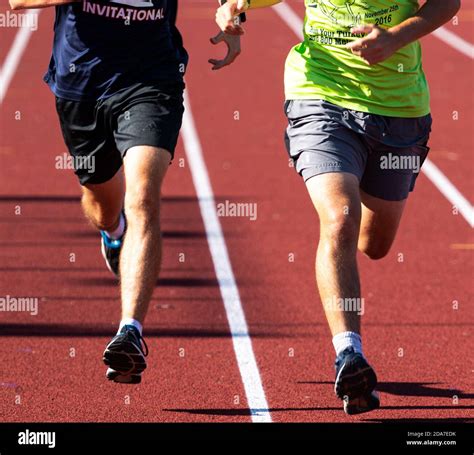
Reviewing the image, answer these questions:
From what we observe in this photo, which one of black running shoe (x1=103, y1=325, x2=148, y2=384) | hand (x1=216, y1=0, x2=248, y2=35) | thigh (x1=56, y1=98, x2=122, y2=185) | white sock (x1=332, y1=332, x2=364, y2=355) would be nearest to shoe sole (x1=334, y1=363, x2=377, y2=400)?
white sock (x1=332, y1=332, x2=364, y2=355)

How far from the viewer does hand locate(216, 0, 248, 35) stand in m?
5.89

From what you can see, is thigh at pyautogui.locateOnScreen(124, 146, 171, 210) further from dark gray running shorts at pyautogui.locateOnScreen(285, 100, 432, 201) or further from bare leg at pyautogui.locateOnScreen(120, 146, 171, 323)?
dark gray running shorts at pyautogui.locateOnScreen(285, 100, 432, 201)

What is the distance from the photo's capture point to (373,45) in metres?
5.45

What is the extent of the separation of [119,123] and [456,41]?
17.2 meters

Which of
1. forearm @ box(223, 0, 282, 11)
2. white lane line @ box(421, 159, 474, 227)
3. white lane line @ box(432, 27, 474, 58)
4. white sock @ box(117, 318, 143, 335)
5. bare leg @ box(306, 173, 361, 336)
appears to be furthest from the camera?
white lane line @ box(432, 27, 474, 58)

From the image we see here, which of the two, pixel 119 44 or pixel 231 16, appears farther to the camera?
pixel 119 44

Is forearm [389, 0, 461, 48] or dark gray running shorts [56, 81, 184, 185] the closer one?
forearm [389, 0, 461, 48]

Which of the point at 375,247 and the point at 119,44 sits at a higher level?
the point at 119,44

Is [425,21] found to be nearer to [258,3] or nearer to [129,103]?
[258,3]

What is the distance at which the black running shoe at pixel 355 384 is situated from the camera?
5.25 metres

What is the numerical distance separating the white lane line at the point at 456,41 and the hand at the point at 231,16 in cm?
1559

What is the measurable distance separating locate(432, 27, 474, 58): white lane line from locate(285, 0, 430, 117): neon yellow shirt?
15.3 m

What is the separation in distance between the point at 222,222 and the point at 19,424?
4795 millimetres

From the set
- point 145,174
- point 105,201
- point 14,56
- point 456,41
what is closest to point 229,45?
point 145,174
